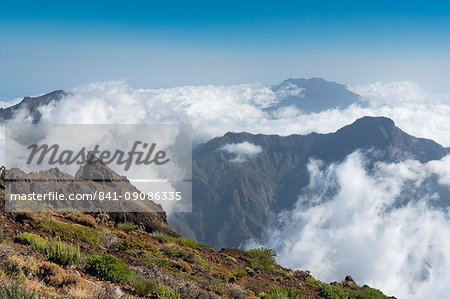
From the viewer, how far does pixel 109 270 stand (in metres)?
9.88

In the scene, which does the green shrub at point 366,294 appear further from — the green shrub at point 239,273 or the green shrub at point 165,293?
the green shrub at point 165,293

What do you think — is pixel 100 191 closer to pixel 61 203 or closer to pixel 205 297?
pixel 61 203

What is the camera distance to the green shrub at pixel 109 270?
9771 mm

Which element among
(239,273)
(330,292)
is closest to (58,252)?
(239,273)

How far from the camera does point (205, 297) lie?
995 centimetres

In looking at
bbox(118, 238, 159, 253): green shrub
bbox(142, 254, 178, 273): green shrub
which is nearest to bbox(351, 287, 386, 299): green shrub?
bbox(142, 254, 178, 273): green shrub

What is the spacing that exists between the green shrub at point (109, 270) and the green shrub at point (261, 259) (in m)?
9.48

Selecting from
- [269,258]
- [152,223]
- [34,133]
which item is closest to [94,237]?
[152,223]

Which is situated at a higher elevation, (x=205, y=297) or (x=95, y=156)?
(x=95, y=156)

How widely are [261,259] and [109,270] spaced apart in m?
12.3

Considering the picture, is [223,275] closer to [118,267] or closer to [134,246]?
[134,246]

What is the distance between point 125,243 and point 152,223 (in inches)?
284

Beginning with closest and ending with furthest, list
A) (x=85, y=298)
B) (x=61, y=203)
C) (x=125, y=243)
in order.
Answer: (x=85, y=298) → (x=125, y=243) → (x=61, y=203)

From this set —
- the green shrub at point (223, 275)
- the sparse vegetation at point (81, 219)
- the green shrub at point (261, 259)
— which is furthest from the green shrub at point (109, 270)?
the green shrub at point (261, 259)
